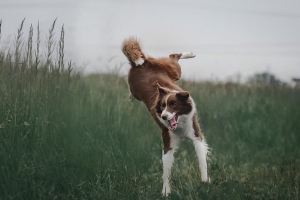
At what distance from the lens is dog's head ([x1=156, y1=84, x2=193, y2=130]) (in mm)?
4793

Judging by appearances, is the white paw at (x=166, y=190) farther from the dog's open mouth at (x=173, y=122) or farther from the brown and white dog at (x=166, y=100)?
the dog's open mouth at (x=173, y=122)

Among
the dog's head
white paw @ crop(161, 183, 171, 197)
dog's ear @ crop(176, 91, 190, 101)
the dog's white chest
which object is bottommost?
white paw @ crop(161, 183, 171, 197)

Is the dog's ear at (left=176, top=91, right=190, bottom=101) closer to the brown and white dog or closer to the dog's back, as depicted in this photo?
the brown and white dog

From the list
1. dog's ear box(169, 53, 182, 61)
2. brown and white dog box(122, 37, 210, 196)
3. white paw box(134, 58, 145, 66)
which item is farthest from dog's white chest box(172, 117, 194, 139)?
dog's ear box(169, 53, 182, 61)

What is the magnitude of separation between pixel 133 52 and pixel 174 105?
60.8 inches

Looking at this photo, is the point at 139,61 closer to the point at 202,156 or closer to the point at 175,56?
the point at 175,56

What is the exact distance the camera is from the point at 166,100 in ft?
15.9

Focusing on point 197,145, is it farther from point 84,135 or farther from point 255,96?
point 255,96

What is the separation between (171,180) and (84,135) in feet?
4.31

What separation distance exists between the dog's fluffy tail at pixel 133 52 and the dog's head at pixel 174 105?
1.16m

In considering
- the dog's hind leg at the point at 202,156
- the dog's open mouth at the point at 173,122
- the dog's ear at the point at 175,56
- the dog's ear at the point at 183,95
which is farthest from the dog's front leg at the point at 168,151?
the dog's ear at the point at 175,56

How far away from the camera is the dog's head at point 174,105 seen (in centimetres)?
479

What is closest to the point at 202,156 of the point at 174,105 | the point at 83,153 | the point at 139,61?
the point at 174,105

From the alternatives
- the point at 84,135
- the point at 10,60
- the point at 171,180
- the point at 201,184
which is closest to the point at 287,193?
the point at 201,184
